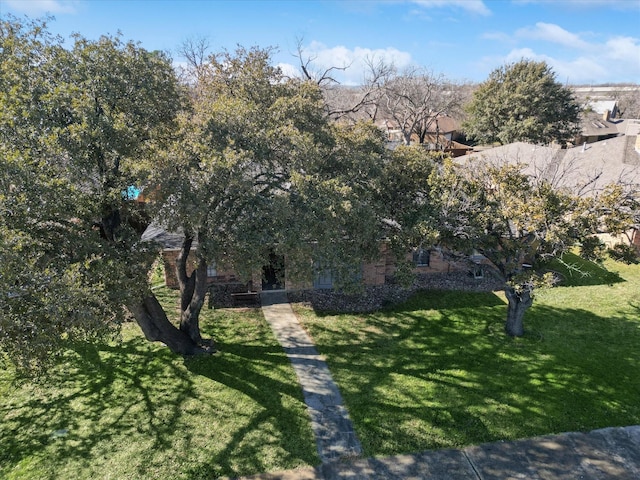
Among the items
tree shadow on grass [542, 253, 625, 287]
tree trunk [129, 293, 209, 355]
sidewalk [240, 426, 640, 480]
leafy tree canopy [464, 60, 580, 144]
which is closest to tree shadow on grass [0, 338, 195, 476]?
tree trunk [129, 293, 209, 355]

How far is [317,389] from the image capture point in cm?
1159

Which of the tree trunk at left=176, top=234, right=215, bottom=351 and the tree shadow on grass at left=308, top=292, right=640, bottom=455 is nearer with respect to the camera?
the tree shadow on grass at left=308, top=292, right=640, bottom=455

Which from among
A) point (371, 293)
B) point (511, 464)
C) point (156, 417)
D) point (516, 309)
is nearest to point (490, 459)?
point (511, 464)

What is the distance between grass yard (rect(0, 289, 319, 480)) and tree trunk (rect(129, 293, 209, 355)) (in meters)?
0.46

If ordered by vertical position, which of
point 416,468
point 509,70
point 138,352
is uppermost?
point 509,70

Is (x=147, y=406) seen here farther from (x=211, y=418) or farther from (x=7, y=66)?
(x=7, y=66)

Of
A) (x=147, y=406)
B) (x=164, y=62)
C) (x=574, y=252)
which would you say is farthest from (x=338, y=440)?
(x=574, y=252)

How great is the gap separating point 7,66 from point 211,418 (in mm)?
9112

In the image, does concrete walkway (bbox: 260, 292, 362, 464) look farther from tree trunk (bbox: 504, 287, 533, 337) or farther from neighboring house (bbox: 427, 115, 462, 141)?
neighboring house (bbox: 427, 115, 462, 141)

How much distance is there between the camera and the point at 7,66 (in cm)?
823

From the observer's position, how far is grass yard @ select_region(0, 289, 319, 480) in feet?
29.8

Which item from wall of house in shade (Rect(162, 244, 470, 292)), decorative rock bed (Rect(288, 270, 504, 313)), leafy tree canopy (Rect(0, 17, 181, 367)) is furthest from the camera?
wall of house in shade (Rect(162, 244, 470, 292))

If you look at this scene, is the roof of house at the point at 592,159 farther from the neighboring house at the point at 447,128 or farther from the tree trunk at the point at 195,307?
the neighboring house at the point at 447,128

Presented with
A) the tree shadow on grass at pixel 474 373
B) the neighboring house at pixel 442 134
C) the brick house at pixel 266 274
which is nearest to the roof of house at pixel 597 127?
the neighboring house at pixel 442 134
